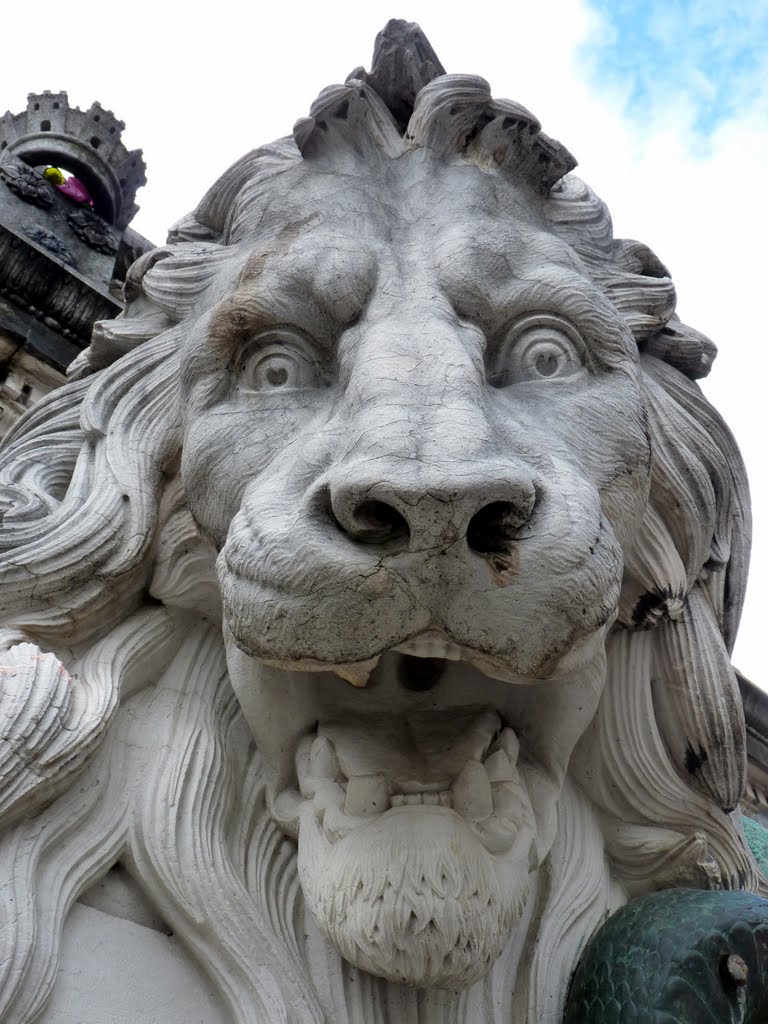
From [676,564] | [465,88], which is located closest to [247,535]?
[676,564]

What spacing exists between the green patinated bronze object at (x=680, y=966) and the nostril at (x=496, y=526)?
58cm

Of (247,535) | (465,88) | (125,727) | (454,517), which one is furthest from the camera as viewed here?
(465,88)

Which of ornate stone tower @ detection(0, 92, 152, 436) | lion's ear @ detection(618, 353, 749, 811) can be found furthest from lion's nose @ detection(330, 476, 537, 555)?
ornate stone tower @ detection(0, 92, 152, 436)

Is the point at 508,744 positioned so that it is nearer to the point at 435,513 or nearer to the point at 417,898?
the point at 417,898

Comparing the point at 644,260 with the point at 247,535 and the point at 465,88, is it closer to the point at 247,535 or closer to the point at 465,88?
the point at 465,88

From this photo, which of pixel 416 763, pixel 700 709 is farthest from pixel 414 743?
pixel 700 709

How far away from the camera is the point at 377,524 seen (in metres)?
1.01

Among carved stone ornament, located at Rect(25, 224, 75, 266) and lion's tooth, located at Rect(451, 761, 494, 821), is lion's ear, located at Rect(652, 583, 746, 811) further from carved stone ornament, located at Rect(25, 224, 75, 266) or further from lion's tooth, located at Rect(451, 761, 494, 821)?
carved stone ornament, located at Rect(25, 224, 75, 266)

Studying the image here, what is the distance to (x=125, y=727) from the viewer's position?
4.46 ft

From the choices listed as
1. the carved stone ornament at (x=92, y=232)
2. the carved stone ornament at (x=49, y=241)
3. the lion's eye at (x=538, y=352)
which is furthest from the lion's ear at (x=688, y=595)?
the carved stone ornament at (x=92, y=232)

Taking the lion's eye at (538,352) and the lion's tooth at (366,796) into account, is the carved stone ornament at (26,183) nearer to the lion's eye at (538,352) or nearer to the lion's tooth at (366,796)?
the lion's eye at (538,352)

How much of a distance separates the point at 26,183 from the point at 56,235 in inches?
7.1

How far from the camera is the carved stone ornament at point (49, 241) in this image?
2.96 meters

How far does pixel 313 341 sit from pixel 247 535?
405mm
